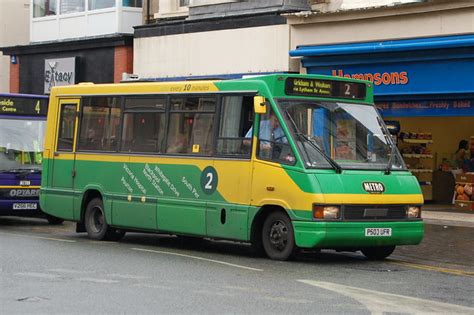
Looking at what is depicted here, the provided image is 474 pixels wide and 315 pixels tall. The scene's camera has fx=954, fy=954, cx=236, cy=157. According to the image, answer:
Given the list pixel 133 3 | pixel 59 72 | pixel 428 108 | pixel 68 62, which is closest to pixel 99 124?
pixel 428 108

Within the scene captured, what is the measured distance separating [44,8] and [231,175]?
61.7ft

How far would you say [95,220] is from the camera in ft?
54.7

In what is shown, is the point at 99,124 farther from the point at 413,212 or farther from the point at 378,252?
the point at 413,212

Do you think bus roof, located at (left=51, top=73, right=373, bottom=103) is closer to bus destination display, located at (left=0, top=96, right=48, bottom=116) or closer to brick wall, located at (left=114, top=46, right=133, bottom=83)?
bus destination display, located at (left=0, top=96, right=48, bottom=116)

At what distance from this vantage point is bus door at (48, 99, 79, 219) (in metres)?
17.0

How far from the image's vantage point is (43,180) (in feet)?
A: 57.6

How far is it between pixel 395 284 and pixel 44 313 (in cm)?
437

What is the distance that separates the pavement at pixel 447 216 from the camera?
19448 millimetres

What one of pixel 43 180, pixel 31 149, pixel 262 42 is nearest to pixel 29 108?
pixel 31 149

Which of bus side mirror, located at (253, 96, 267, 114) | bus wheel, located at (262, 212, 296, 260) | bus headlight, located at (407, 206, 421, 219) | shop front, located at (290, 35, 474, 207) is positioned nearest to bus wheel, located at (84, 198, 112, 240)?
bus wheel, located at (262, 212, 296, 260)

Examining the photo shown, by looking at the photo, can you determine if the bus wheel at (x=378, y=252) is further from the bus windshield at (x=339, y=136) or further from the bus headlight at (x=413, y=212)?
the bus windshield at (x=339, y=136)

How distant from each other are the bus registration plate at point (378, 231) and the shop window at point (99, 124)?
200 inches

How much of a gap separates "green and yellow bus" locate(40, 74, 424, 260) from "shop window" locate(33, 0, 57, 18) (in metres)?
14.9

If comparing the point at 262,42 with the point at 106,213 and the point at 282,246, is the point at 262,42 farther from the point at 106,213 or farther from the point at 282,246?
the point at 282,246
